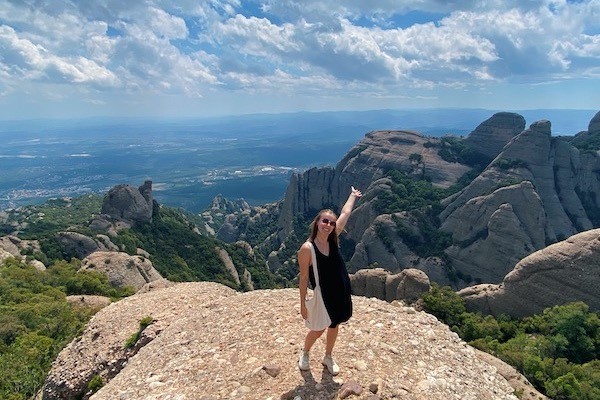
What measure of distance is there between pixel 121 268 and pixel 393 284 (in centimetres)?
3222

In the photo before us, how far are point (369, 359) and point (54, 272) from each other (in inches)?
1994

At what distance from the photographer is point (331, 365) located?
32.8 feet

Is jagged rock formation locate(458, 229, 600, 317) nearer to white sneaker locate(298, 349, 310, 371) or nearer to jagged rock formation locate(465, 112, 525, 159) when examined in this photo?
white sneaker locate(298, 349, 310, 371)

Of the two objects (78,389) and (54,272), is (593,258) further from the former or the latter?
(54,272)

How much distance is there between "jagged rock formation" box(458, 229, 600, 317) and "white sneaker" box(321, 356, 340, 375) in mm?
38499

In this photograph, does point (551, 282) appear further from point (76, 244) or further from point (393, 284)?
point (76, 244)

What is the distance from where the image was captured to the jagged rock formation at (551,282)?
135 ft

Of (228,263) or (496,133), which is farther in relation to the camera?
(496,133)

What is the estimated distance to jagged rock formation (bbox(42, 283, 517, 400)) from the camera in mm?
9827

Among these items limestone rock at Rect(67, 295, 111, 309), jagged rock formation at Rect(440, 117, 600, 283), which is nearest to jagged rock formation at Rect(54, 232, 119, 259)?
limestone rock at Rect(67, 295, 111, 309)

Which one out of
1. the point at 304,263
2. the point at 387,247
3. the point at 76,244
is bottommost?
the point at 387,247

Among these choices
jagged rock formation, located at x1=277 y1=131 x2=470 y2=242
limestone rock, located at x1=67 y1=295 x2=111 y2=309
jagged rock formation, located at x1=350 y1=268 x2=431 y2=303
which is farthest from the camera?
jagged rock formation, located at x1=277 y1=131 x2=470 y2=242

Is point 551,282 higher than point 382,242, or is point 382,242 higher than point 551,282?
point 551,282

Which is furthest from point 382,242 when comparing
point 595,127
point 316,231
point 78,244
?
point 316,231
